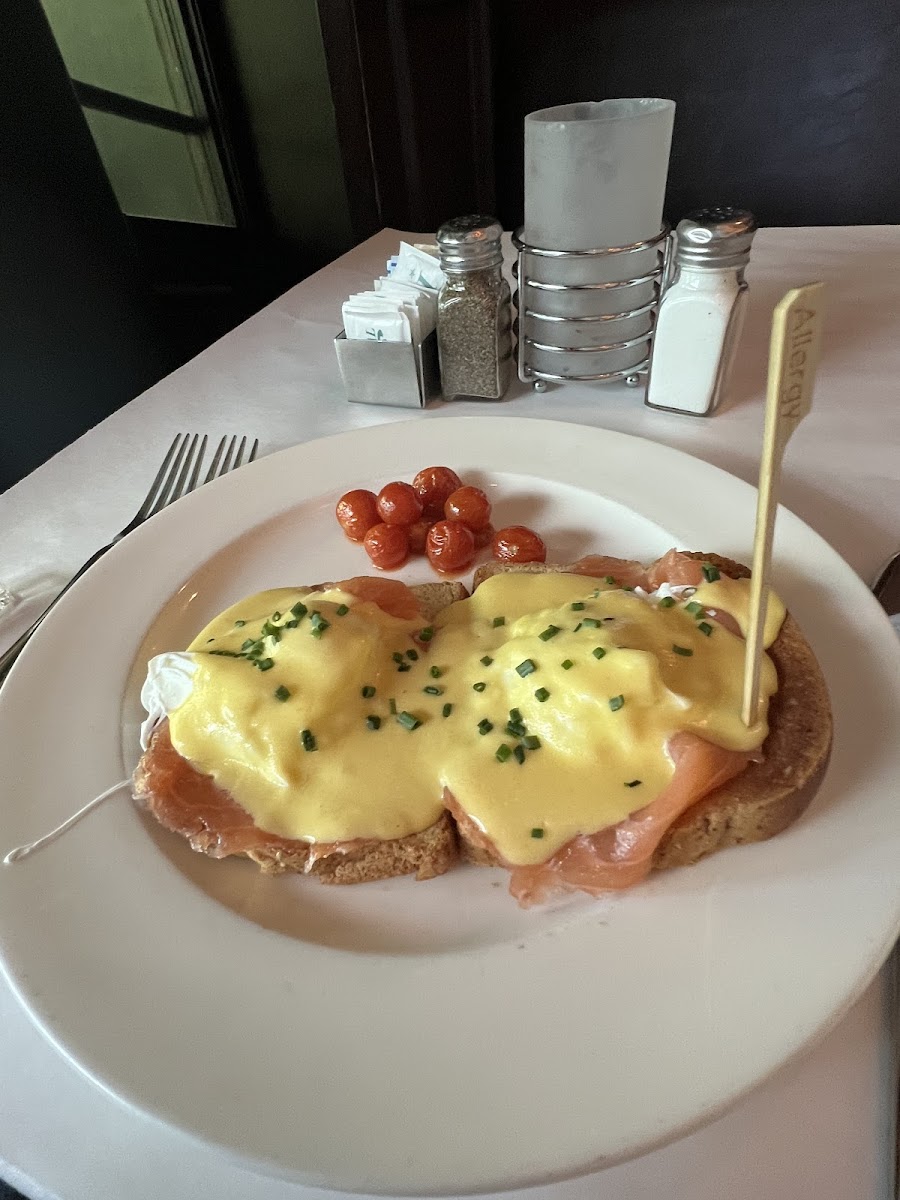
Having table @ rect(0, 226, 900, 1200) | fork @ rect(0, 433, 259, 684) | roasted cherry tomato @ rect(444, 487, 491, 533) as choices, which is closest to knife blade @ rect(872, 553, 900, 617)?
table @ rect(0, 226, 900, 1200)

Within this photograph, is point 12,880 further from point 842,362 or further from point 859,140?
point 859,140

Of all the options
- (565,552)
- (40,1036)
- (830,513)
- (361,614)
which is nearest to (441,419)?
(565,552)

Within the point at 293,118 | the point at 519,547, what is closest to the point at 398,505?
the point at 519,547

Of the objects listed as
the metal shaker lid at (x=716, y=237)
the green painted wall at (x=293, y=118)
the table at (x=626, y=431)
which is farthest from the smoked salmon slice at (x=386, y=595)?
the green painted wall at (x=293, y=118)

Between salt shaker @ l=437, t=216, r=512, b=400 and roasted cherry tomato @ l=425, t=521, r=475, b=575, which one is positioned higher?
salt shaker @ l=437, t=216, r=512, b=400

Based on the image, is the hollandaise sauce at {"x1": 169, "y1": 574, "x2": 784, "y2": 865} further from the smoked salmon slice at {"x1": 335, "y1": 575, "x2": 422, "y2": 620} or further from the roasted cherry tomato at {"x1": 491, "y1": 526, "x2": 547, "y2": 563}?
the roasted cherry tomato at {"x1": 491, "y1": 526, "x2": 547, "y2": 563}

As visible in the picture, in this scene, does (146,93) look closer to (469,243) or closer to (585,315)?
(469,243)
